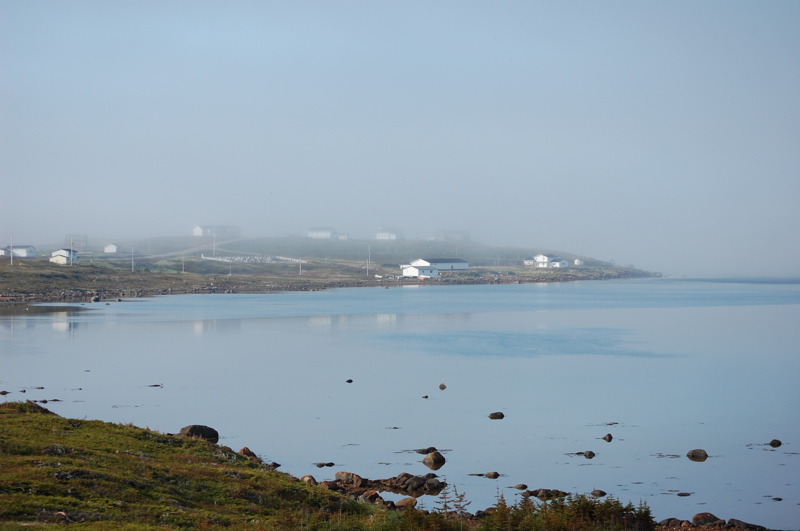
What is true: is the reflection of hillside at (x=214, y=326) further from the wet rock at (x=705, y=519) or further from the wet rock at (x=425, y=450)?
the wet rock at (x=705, y=519)

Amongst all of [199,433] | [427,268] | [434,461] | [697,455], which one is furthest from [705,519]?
[427,268]

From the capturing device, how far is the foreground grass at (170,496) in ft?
22.0

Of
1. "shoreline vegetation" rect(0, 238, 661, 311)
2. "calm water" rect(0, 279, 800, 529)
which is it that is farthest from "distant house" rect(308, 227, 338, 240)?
"calm water" rect(0, 279, 800, 529)

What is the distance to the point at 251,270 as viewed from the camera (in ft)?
303

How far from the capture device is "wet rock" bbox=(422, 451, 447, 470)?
40.1ft

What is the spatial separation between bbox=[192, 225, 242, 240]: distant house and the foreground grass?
138 meters

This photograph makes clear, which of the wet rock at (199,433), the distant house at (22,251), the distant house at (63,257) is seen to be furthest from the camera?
the distant house at (22,251)

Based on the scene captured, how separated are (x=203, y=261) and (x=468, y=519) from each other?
90.8 metres

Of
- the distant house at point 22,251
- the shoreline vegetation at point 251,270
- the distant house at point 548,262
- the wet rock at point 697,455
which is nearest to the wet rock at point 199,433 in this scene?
the wet rock at point 697,455

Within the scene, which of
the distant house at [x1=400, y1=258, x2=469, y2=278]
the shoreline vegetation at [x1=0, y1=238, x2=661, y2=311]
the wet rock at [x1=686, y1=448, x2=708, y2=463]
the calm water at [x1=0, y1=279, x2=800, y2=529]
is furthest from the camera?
the distant house at [x1=400, y1=258, x2=469, y2=278]

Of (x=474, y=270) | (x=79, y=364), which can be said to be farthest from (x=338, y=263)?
(x=79, y=364)

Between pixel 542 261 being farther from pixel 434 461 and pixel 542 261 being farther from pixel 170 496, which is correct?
pixel 170 496

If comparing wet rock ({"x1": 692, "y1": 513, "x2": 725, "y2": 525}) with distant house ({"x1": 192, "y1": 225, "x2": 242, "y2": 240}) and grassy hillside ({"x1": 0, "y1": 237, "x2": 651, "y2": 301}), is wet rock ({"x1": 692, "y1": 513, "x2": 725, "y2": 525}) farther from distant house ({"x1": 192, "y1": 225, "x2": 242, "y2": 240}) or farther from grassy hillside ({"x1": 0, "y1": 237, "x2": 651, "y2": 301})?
distant house ({"x1": 192, "y1": 225, "x2": 242, "y2": 240})

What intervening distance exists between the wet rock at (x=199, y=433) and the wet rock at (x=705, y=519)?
→ 7.27 m
